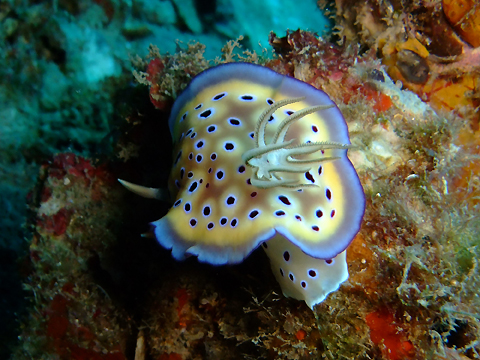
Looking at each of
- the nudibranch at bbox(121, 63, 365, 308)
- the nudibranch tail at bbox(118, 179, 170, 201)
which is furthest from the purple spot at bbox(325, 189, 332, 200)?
the nudibranch tail at bbox(118, 179, 170, 201)

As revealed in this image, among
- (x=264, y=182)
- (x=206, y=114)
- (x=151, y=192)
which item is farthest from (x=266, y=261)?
(x=206, y=114)

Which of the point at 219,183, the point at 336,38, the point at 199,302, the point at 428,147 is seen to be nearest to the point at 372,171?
the point at 428,147

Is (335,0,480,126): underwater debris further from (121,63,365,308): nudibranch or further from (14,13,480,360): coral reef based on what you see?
(121,63,365,308): nudibranch

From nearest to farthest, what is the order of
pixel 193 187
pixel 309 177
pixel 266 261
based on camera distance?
pixel 309 177 → pixel 193 187 → pixel 266 261

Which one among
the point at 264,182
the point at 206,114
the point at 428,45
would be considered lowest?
the point at 264,182

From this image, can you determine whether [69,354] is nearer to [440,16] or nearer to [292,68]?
[292,68]

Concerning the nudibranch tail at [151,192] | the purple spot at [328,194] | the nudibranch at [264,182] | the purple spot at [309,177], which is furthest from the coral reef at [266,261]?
the nudibranch tail at [151,192]

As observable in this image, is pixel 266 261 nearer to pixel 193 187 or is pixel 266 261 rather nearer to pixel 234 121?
A: pixel 193 187
